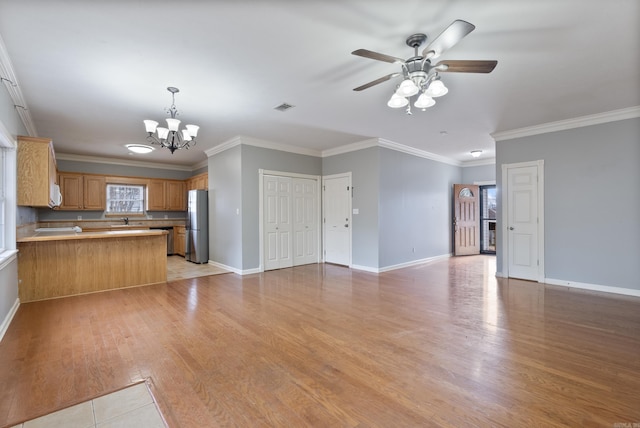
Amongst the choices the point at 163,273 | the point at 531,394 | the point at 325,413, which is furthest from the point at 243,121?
the point at 531,394

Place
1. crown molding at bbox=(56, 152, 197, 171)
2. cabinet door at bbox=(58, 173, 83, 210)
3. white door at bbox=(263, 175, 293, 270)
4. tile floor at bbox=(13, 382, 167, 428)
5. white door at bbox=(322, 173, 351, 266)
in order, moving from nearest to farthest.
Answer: tile floor at bbox=(13, 382, 167, 428)
white door at bbox=(263, 175, 293, 270)
white door at bbox=(322, 173, 351, 266)
cabinet door at bbox=(58, 173, 83, 210)
crown molding at bbox=(56, 152, 197, 171)

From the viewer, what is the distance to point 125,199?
26.7 ft

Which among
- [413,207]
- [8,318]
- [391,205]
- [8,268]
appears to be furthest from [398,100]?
[8,318]

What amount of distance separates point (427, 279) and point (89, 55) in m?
5.53

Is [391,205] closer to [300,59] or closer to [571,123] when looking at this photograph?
[571,123]

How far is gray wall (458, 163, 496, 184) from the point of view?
820 centimetres

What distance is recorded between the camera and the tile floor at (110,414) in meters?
1.70

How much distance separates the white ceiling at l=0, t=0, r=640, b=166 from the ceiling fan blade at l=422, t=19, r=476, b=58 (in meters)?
0.25

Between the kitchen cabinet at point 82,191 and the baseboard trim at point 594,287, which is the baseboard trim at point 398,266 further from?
the kitchen cabinet at point 82,191

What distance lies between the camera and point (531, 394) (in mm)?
1944

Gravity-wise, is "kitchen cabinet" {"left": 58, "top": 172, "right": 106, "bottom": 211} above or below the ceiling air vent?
below

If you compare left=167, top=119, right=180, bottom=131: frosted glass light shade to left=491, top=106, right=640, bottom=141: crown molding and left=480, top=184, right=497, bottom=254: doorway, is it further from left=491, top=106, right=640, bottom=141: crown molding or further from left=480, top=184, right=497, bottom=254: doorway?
left=480, top=184, right=497, bottom=254: doorway

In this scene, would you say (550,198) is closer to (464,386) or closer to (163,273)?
(464,386)

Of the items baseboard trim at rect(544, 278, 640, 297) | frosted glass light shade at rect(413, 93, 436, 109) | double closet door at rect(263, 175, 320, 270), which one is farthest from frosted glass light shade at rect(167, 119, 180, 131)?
baseboard trim at rect(544, 278, 640, 297)
